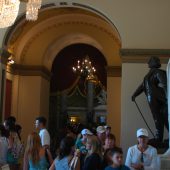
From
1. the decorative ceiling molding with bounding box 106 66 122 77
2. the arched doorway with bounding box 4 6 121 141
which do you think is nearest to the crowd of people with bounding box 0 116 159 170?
the arched doorway with bounding box 4 6 121 141

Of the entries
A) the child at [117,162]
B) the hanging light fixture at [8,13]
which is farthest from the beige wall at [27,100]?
the child at [117,162]

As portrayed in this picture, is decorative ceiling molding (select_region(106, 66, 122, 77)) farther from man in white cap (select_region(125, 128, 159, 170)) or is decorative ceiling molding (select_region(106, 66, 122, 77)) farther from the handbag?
the handbag

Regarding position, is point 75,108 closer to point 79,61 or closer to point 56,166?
point 79,61

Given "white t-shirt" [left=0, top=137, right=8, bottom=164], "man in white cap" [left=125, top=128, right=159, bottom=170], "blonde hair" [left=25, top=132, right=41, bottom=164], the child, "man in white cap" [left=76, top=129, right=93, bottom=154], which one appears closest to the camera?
the child

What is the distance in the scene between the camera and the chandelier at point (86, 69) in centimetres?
1819

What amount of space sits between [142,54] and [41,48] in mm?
5826

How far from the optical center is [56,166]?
505cm

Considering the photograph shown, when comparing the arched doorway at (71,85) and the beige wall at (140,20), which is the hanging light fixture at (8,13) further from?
the arched doorway at (71,85)

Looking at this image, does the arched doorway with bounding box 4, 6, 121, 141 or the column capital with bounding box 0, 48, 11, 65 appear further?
the arched doorway with bounding box 4, 6, 121, 141

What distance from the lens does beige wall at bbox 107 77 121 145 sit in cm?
1526

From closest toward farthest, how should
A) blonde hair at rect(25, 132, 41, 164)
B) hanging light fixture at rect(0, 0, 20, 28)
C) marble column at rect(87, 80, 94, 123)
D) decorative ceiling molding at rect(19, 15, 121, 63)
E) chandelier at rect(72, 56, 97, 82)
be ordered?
blonde hair at rect(25, 132, 41, 164), hanging light fixture at rect(0, 0, 20, 28), decorative ceiling molding at rect(19, 15, 121, 63), chandelier at rect(72, 56, 97, 82), marble column at rect(87, 80, 94, 123)

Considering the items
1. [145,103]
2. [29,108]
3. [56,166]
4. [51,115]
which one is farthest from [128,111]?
[51,115]

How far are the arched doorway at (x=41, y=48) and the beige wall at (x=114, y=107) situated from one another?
0.56ft

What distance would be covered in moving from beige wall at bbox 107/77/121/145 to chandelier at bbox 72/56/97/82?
2.76 m
